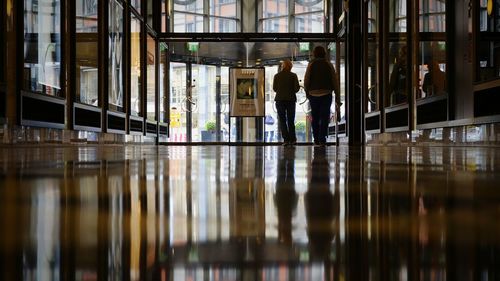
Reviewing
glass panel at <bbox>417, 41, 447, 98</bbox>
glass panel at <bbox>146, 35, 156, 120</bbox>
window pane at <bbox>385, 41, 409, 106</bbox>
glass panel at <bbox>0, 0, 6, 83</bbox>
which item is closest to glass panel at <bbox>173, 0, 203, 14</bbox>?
glass panel at <bbox>146, 35, 156, 120</bbox>

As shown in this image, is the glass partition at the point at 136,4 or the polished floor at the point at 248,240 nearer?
the polished floor at the point at 248,240

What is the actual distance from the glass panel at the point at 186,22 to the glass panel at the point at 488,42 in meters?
11.7

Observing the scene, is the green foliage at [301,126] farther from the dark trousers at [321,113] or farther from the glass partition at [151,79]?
the dark trousers at [321,113]

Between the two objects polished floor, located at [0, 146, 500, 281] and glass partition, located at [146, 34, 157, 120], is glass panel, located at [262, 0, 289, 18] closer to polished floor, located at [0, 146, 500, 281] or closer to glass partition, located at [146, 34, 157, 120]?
glass partition, located at [146, 34, 157, 120]

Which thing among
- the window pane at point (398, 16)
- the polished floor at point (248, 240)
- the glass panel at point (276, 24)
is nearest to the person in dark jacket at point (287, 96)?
the window pane at point (398, 16)

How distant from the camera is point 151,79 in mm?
13570

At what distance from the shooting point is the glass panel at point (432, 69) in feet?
20.5

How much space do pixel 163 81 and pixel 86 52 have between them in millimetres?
7815

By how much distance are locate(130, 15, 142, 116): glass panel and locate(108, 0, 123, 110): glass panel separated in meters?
0.94

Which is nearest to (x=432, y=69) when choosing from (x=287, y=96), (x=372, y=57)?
(x=287, y=96)

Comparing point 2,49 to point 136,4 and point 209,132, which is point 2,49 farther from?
point 209,132

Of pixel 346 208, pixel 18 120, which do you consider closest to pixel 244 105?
pixel 18 120

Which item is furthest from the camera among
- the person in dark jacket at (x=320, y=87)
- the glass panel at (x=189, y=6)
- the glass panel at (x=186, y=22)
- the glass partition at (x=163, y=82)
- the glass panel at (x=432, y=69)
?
the glass panel at (x=189, y=6)

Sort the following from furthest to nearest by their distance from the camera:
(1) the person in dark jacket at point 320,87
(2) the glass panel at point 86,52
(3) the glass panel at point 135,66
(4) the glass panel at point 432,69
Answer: (3) the glass panel at point 135,66, (1) the person in dark jacket at point 320,87, (2) the glass panel at point 86,52, (4) the glass panel at point 432,69
